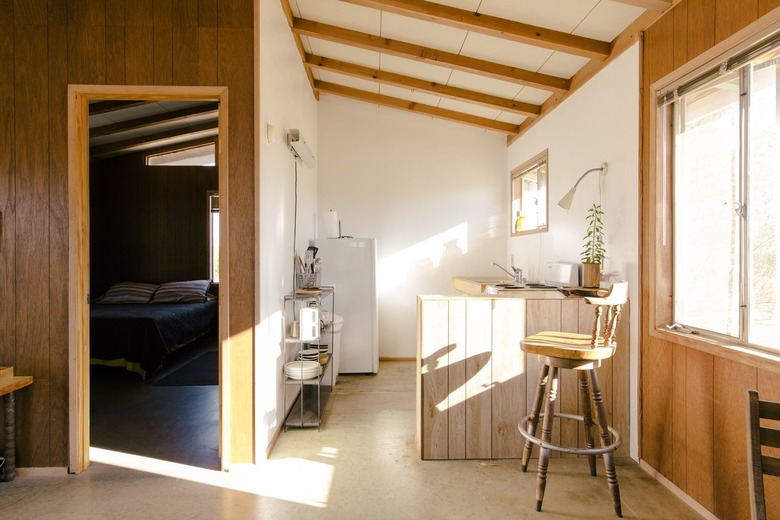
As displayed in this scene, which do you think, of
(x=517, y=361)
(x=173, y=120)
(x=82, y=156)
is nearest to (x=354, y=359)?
(x=517, y=361)

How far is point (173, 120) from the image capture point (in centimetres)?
566

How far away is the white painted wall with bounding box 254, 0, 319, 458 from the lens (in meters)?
2.53

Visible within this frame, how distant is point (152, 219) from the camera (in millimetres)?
6469

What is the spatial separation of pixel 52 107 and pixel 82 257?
864 millimetres

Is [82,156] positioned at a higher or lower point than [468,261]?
higher

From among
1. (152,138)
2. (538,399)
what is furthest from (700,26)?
(152,138)

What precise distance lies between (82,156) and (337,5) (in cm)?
204

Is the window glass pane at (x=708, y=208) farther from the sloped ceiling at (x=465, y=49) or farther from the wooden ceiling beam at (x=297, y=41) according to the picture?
the wooden ceiling beam at (x=297, y=41)

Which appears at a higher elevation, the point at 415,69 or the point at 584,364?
the point at 415,69

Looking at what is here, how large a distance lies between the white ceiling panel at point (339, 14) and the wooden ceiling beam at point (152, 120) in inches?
106

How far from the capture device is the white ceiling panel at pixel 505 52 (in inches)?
127

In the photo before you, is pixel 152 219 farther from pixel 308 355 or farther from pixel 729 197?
pixel 729 197

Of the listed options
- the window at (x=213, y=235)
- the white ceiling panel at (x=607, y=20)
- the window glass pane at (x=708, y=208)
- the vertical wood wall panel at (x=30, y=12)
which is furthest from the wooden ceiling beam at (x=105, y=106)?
the window glass pane at (x=708, y=208)

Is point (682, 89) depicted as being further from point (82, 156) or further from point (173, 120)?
point (173, 120)
